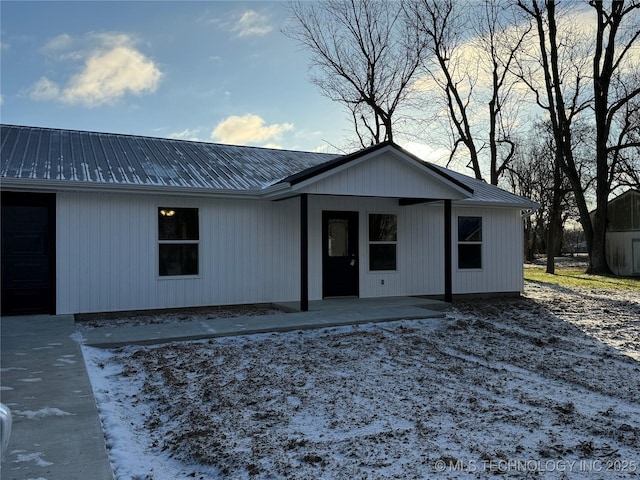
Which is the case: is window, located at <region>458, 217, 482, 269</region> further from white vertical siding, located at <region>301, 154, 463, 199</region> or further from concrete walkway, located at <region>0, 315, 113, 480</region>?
concrete walkway, located at <region>0, 315, 113, 480</region>

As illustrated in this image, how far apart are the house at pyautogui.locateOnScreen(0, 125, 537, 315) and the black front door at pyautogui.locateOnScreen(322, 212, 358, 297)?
24mm

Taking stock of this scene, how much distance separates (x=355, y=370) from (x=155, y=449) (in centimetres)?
251

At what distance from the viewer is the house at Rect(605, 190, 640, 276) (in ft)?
80.4

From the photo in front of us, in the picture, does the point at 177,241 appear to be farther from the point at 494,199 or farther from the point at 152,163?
the point at 494,199

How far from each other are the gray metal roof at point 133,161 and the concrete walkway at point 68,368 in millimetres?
2520

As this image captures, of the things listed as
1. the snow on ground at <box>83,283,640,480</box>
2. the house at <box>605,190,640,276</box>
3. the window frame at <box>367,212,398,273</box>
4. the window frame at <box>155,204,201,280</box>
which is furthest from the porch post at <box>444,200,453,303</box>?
the house at <box>605,190,640,276</box>

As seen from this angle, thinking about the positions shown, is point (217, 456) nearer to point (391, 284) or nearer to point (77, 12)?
point (391, 284)

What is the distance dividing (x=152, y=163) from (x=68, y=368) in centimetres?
574

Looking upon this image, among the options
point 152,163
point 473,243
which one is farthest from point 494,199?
point 152,163

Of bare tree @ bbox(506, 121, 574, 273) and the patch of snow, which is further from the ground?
bare tree @ bbox(506, 121, 574, 273)

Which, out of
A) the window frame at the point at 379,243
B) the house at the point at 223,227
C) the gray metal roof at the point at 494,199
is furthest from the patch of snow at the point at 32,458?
the gray metal roof at the point at 494,199

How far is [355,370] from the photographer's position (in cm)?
540

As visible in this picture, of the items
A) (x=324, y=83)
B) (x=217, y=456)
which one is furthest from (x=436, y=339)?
(x=324, y=83)

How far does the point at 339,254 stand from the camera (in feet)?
35.7
